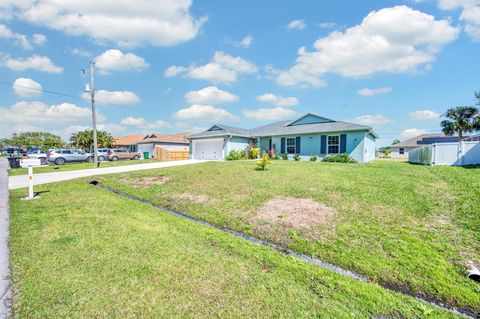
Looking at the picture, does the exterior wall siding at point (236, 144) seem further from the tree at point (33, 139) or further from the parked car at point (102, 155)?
the tree at point (33, 139)

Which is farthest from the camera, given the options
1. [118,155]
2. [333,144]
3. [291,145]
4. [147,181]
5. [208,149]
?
[118,155]

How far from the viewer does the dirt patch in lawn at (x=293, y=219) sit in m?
4.80

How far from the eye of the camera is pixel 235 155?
2127 centimetres

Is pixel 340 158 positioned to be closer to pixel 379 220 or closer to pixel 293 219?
pixel 379 220

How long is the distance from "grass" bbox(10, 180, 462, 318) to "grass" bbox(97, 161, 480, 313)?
23.7 inches

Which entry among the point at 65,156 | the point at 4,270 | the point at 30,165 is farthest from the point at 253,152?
the point at 65,156

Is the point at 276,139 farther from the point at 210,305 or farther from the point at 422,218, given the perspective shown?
the point at 210,305

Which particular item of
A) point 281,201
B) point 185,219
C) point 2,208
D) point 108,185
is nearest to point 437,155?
point 281,201

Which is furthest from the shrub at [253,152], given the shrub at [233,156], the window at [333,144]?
the window at [333,144]

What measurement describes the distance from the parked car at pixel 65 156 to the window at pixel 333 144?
2561 cm

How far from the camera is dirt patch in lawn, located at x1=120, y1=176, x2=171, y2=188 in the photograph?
1030 cm

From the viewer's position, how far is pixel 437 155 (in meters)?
12.6

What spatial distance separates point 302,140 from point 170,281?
1794cm

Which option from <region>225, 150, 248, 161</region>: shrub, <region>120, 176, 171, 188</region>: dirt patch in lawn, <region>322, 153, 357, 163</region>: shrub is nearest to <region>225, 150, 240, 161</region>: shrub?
<region>225, 150, 248, 161</region>: shrub
